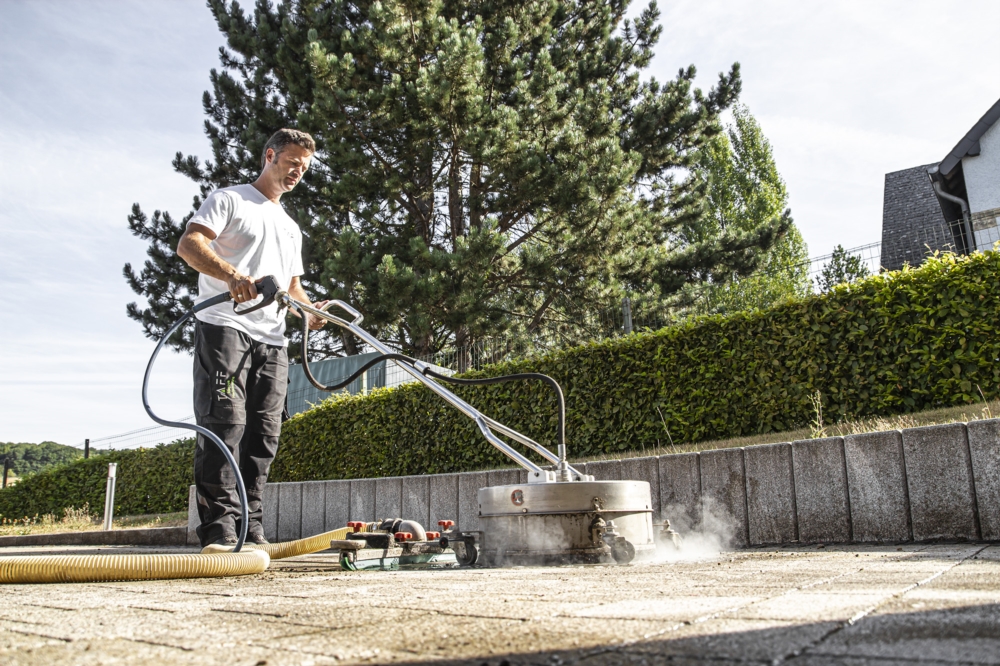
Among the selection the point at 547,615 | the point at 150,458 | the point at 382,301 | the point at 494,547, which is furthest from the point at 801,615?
the point at 150,458

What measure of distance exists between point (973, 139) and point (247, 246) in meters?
14.6

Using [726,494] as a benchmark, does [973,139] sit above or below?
above

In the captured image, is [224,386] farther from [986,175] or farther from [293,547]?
[986,175]

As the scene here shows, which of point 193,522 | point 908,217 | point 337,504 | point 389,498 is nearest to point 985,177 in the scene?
point 908,217

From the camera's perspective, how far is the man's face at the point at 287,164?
3930mm

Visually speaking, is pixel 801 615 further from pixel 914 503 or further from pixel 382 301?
pixel 382 301

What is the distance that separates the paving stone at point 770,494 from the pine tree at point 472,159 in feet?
21.8

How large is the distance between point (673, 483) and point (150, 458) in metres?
11.5

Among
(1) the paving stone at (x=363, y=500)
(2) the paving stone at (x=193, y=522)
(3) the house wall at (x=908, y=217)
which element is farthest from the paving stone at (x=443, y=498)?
(3) the house wall at (x=908, y=217)

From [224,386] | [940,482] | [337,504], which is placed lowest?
[337,504]

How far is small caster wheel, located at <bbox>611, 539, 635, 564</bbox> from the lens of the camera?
116 inches

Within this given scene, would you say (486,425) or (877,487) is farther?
(877,487)

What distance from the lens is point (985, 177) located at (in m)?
13.8

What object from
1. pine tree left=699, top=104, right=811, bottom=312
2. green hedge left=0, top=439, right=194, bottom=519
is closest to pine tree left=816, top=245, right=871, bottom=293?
green hedge left=0, top=439, right=194, bottom=519
